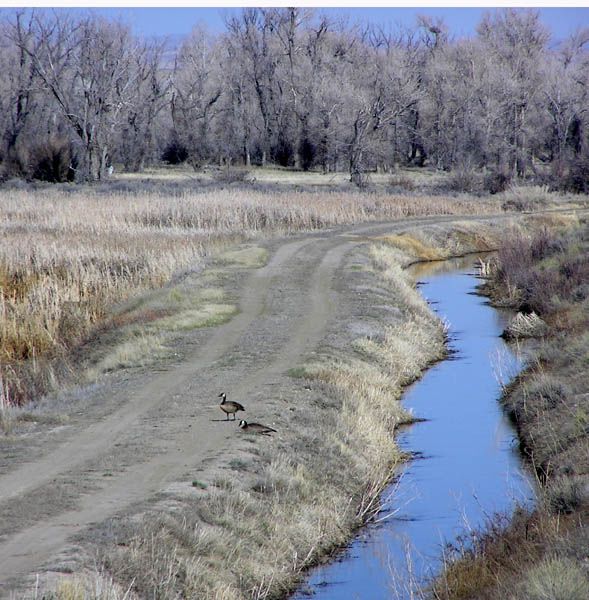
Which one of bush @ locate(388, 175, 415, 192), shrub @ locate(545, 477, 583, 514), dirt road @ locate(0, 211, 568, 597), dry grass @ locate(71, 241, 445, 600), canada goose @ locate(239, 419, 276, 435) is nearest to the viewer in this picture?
dry grass @ locate(71, 241, 445, 600)

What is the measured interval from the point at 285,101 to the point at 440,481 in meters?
72.3

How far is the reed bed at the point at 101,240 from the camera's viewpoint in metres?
20.1

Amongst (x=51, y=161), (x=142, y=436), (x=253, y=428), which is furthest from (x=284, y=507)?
(x=51, y=161)

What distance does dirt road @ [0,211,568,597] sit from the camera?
9.46 m

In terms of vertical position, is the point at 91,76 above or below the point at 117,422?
above

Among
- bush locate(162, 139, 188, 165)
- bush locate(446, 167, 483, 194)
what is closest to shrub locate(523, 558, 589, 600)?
bush locate(446, 167, 483, 194)

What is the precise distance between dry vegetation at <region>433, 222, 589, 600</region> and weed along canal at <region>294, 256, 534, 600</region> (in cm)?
37

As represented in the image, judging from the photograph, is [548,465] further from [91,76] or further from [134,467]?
[91,76]

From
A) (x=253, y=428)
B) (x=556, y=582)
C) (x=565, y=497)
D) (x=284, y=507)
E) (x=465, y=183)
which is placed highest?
(x=465, y=183)

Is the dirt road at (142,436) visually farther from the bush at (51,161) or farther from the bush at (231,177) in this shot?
the bush at (51,161)

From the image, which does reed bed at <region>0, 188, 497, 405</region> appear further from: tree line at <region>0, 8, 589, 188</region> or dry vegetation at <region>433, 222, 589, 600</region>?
tree line at <region>0, 8, 589, 188</region>

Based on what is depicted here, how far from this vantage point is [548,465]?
1330cm

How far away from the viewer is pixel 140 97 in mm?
81000

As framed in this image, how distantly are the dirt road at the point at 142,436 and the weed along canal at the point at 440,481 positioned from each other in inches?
77.0
